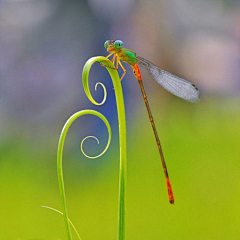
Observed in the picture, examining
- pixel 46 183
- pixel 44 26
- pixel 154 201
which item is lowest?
pixel 154 201

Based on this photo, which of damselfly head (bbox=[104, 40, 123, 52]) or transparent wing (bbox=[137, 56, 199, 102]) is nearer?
damselfly head (bbox=[104, 40, 123, 52])

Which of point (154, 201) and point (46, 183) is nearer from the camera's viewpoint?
point (154, 201)

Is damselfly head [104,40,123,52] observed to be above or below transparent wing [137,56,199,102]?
below

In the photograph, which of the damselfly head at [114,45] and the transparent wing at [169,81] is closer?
the damselfly head at [114,45]

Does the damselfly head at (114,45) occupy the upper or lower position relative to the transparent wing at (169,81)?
lower

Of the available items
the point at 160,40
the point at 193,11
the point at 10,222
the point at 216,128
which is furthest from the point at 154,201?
the point at 193,11

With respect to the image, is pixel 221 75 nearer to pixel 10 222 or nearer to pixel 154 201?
pixel 154 201

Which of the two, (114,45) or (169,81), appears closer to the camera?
(114,45)

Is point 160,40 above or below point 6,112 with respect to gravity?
above

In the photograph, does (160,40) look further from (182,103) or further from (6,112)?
(6,112)

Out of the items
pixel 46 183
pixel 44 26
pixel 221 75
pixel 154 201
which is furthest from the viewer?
pixel 44 26

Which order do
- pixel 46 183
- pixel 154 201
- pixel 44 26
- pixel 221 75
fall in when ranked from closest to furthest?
pixel 154 201
pixel 46 183
pixel 221 75
pixel 44 26
